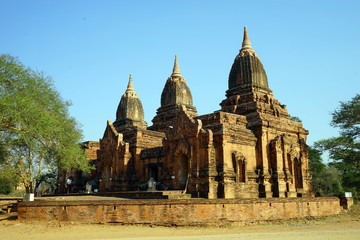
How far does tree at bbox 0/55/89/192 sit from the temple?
279 inches

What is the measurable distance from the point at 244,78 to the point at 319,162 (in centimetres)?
1893

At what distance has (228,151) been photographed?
75.0 ft

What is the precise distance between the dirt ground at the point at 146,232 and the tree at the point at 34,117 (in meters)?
4.22

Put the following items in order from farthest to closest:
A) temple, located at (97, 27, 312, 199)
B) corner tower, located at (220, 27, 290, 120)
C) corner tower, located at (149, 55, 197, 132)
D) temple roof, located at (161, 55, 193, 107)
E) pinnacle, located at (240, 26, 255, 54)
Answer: temple roof, located at (161, 55, 193, 107), corner tower, located at (149, 55, 197, 132), pinnacle, located at (240, 26, 255, 54), corner tower, located at (220, 27, 290, 120), temple, located at (97, 27, 312, 199)

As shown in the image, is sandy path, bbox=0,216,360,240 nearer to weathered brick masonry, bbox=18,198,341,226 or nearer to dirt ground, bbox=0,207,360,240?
dirt ground, bbox=0,207,360,240

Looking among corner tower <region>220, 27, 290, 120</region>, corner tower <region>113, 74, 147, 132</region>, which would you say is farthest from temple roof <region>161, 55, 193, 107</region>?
corner tower <region>220, 27, 290, 120</region>

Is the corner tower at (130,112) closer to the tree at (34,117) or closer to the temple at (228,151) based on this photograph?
the temple at (228,151)

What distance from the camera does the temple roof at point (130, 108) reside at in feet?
130

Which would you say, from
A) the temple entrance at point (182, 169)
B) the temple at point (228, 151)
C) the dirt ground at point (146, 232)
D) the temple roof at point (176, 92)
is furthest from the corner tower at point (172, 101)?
the dirt ground at point (146, 232)

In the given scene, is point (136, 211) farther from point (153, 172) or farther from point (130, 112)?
point (130, 112)

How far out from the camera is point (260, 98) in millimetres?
28828

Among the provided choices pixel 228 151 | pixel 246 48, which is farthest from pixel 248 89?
pixel 228 151

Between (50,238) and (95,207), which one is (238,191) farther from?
(50,238)

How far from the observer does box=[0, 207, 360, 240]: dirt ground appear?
1475 centimetres
